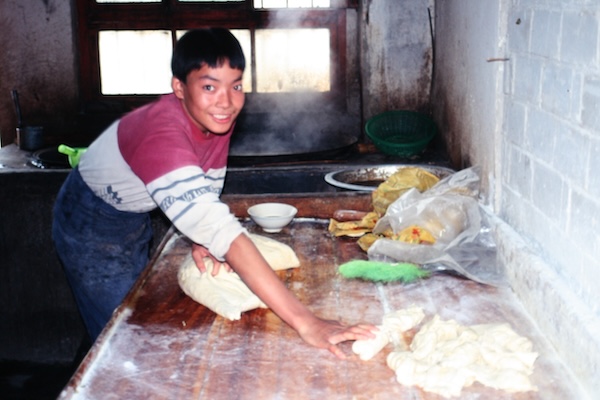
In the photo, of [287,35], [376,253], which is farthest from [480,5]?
[287,35]

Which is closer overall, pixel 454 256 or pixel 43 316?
pixel 454 256

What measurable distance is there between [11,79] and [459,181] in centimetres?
369

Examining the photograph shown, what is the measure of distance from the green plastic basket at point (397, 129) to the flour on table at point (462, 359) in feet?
8.74

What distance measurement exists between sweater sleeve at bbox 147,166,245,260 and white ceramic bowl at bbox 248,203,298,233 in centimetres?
87

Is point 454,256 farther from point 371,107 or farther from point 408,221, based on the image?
point 371,107

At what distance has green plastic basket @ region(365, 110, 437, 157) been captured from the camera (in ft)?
15.2

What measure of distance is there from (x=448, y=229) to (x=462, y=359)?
0.97 meters

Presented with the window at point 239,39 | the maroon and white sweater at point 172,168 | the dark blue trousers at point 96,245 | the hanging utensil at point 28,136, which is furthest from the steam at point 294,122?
the maroon and white sweater at point 172,168

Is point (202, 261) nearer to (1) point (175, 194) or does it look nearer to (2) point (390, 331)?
(1) point (175, 194)

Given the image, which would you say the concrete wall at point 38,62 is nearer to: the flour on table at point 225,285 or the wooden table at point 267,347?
the wooden table at point 267,347

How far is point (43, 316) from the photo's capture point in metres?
4.49

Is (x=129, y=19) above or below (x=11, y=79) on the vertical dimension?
above

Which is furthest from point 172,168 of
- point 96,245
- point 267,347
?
point 96,245

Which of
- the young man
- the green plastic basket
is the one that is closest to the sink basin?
the green plastic basket
